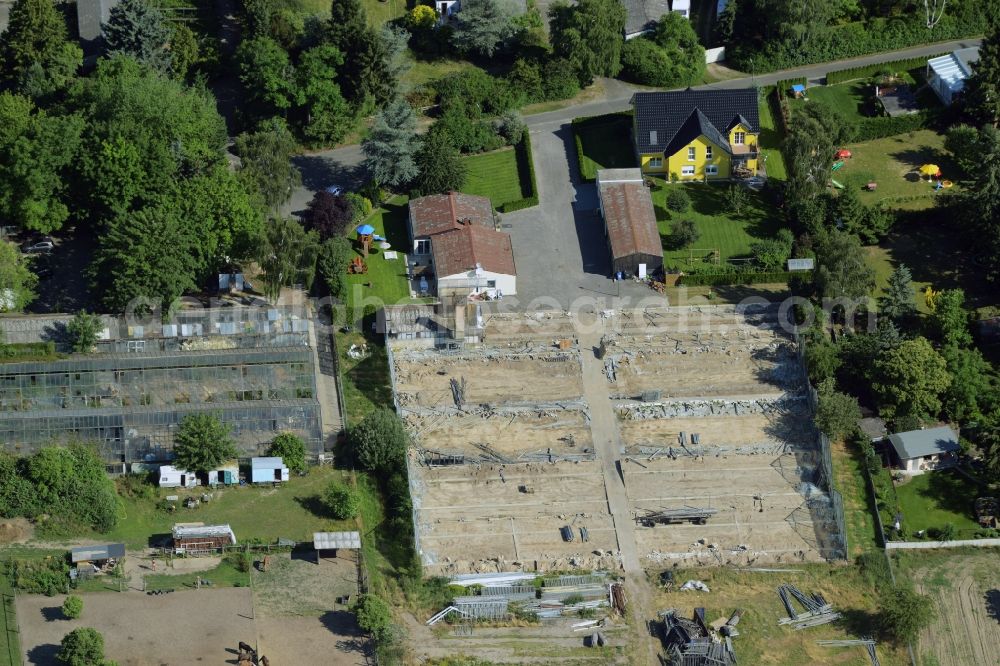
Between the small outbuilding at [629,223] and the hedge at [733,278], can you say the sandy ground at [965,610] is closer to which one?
the hedge at [733,278]

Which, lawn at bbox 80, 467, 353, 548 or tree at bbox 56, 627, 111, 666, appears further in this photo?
lawn at bbox 80, 467, 353, 548

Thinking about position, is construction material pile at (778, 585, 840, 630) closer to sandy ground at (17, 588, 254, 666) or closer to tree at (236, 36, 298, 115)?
sandy ground at (17, 588, 254, 666)

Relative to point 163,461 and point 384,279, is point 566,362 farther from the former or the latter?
point 163,461

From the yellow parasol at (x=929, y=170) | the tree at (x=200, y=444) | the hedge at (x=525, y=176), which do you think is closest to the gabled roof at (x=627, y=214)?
the hedge at (x=525, y=176)

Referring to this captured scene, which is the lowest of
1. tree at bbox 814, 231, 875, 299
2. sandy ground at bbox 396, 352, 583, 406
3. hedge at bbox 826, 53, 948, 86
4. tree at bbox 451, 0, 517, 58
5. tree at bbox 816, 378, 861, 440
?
tree at bbox 816, 378, 861, 440

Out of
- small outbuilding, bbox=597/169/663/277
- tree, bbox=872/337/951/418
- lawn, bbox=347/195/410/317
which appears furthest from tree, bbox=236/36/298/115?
tree, bbox=872/337/951/418

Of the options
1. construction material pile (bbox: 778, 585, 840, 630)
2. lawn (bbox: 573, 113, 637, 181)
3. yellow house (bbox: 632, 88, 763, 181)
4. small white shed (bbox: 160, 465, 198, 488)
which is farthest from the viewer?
lawn (bbox: 573, 113, 637, 181)

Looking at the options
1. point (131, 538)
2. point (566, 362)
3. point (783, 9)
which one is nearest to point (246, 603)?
point (131, 538)

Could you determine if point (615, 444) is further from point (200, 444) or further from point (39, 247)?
point (39, 247)
